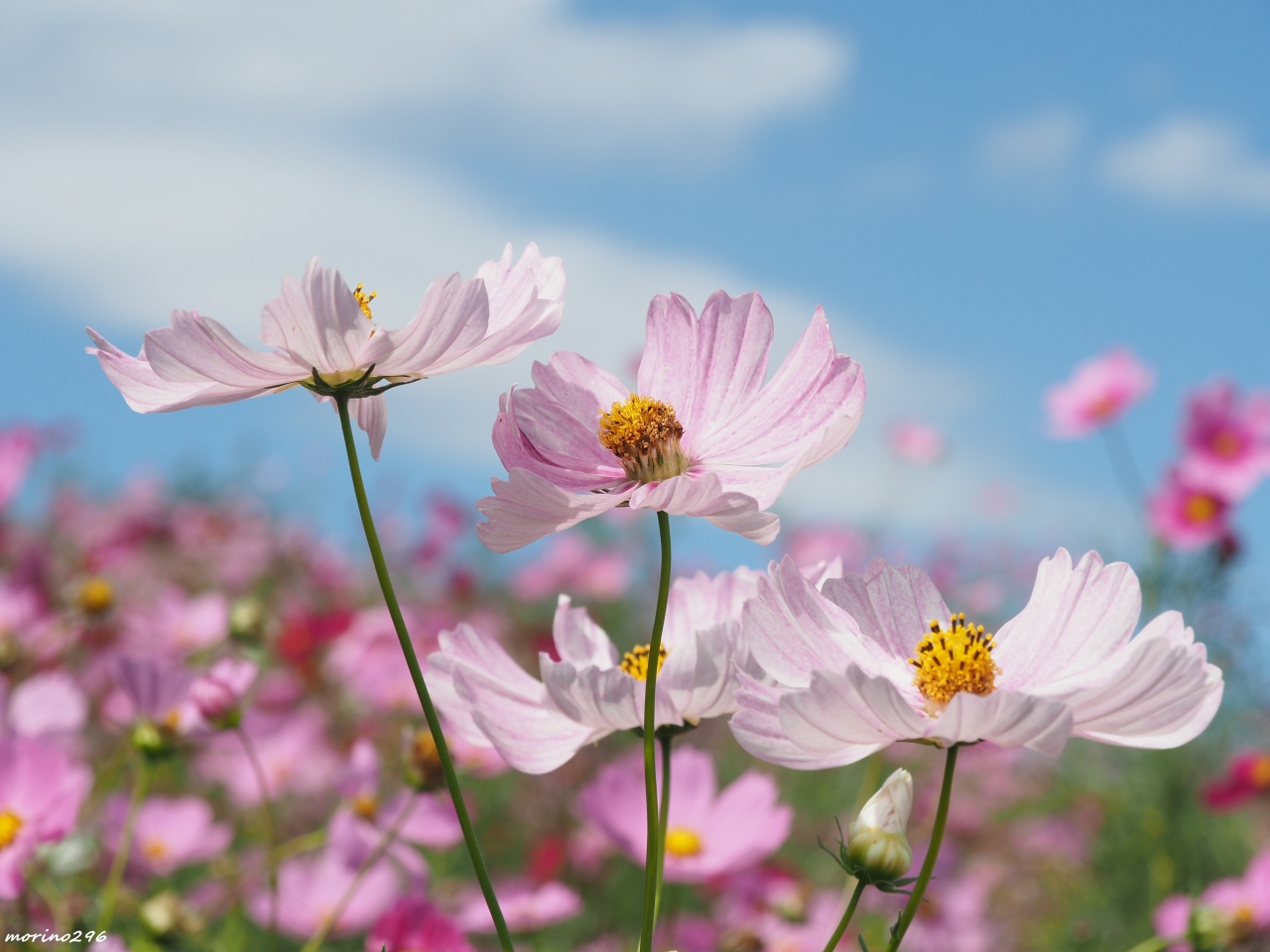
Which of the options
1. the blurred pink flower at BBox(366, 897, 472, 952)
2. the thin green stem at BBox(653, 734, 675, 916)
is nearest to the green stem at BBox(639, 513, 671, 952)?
the thin green stem at BBox(653, 734, 675, 916)

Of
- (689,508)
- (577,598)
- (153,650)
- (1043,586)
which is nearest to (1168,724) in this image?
(1043,586)

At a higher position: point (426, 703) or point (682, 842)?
point (426, 703)

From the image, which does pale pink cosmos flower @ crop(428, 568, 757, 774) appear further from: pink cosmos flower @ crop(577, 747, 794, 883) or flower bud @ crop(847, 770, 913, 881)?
pink cosmos flower @ crop(577, 747, 794, 883)

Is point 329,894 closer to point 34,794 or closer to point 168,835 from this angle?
point 168,835

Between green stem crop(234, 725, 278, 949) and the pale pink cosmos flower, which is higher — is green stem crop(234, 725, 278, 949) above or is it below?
below

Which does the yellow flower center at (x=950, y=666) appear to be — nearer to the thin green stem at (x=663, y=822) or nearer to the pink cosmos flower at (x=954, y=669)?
the pink cosmos flower at (x=954, y=669)

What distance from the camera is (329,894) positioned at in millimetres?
1086

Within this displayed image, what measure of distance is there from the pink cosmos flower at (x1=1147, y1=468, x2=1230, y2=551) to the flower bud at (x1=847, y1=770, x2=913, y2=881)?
6.56 feet

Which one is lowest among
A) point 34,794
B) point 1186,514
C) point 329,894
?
Result: point 329,894

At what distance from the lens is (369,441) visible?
51cm

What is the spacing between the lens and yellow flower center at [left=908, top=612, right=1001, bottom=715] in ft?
1.47

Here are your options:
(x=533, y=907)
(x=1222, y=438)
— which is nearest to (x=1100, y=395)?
(x=1222, y=438)

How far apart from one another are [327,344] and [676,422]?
5.8 inches

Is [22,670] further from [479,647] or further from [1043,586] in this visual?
[1043,586]
